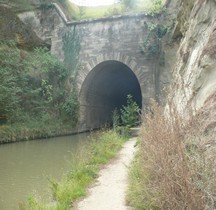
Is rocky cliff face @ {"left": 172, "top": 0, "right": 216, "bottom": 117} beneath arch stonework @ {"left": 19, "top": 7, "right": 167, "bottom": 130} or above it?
beneath

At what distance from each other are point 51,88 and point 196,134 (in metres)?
15.1

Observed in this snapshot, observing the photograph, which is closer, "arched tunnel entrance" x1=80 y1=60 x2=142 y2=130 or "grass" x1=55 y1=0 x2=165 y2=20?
"arched tunnel entrance" x1=80 y1=60 x2=142 y2=130

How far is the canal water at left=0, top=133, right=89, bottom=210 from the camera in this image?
6245 mm

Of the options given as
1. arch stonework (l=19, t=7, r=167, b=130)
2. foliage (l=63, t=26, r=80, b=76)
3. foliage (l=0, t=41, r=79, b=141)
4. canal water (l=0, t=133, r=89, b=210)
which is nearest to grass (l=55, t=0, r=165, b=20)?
arch stonework (l=19, t=7, r=167, b=130)

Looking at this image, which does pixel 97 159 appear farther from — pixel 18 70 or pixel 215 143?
pixel 18 70

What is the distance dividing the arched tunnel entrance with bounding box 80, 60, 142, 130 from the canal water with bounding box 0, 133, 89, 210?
6693 mm

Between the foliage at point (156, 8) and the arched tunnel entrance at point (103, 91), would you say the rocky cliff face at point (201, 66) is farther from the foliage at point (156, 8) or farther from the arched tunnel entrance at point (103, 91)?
the arched tunnel entrance at point (103, 91)

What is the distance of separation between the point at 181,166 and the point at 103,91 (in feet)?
65.7

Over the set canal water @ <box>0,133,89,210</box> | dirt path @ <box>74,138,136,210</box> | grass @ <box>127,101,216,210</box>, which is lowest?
canal water @ <box>0,133,89,210</box>

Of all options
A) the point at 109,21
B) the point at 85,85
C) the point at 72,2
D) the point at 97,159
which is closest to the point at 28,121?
the point at 85,85

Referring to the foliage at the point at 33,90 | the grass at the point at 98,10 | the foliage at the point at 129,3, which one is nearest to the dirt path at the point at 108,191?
the foliage at the point at 33,90

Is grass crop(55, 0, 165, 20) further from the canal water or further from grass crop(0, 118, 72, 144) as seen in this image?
the canal water

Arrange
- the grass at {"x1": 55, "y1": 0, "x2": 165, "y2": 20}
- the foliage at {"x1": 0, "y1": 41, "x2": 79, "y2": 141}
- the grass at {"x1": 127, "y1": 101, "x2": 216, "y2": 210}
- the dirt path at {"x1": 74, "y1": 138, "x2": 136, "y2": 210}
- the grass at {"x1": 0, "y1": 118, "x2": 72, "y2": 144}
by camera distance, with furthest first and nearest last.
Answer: the grass at {"x1": 55, "y1": 0, "x2": 165, "y2": 20} < the foliage at {"x1": 0, "y1": 41, "x2": 79, "y2": 141} < the grass at {"x1": 0, "y1": 118, "x2": 72, "y2": 144} < the dirt path at {"x1": 74, "y1": 138, "x2": 136, "y2": 210} < the grass at {"x1": 127, "y1": 101, "x2": 216, "y2": 210}

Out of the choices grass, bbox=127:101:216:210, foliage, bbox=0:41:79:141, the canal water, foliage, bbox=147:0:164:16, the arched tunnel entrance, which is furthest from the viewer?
the arched tunnel entrance
